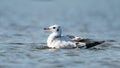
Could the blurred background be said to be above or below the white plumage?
above

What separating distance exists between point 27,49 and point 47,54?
49.7 inches

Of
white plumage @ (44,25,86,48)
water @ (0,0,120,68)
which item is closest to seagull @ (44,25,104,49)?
white plumage @ (44,25,86,48)

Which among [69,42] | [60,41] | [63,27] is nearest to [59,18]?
[63,27]

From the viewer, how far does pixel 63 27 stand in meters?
27.7

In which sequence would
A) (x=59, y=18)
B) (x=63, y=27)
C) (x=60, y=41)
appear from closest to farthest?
1. (x=60, y=41)
2. (x=63, y=27)
3. (x=59, y=18)

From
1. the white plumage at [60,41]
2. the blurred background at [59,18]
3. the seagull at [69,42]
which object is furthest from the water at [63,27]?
the white plumage at [60,41]

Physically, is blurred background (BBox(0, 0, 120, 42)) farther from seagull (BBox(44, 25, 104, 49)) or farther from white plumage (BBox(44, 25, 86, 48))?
seagull (BBox(44, 25, 104, 49))

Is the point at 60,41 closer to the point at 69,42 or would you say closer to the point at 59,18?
the point at 69,42

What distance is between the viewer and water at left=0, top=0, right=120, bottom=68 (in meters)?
17.6

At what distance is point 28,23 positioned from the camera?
94.6 ft

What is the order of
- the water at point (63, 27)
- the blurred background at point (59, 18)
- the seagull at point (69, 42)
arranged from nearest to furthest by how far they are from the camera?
the water at point (63, 27)
the seagull at point (69, 42)
the blurred background at point (59, 18)

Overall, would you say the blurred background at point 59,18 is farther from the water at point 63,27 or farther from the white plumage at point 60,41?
the white plumage at point 60,41

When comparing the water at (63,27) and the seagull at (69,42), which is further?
the seagull at (69,42)

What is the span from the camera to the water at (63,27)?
1761 cm
